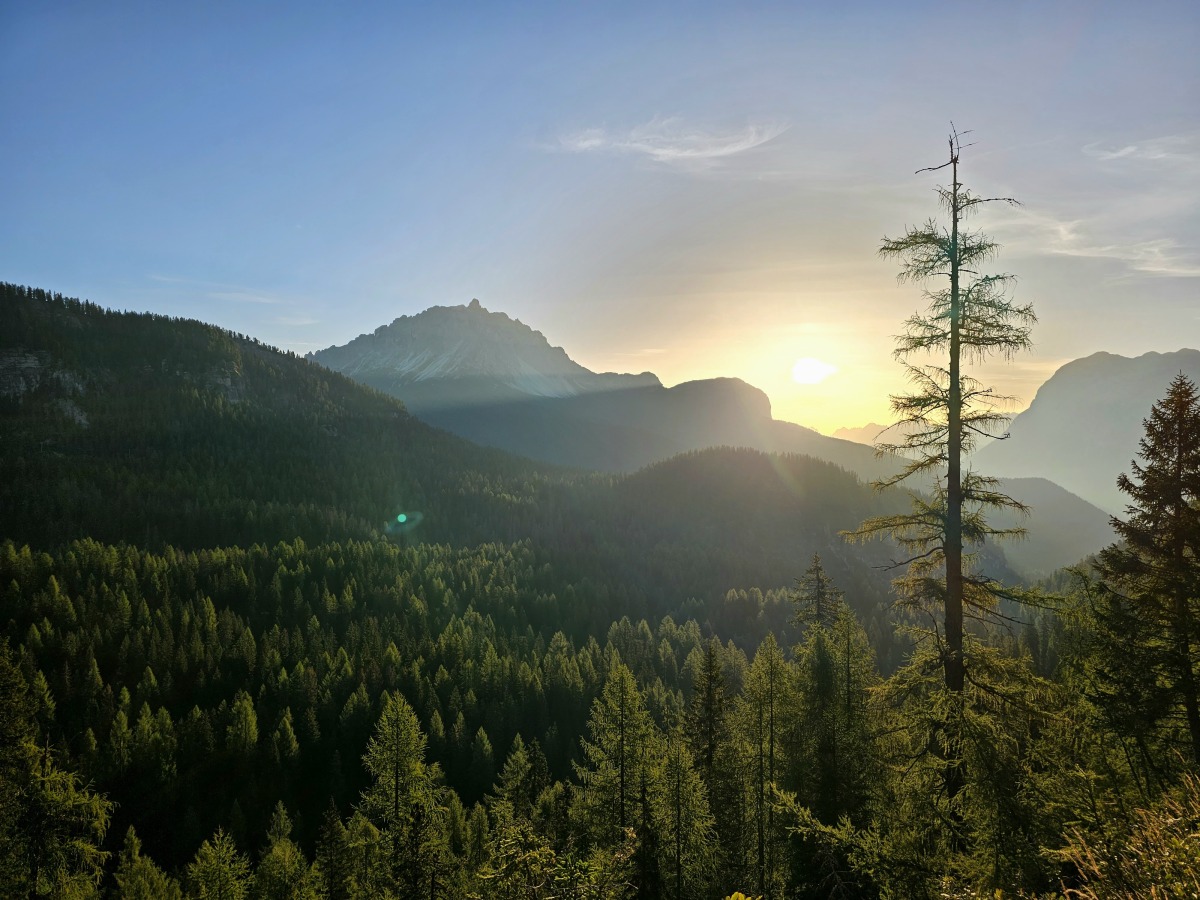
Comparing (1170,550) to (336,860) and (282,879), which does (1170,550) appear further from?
(282,879)

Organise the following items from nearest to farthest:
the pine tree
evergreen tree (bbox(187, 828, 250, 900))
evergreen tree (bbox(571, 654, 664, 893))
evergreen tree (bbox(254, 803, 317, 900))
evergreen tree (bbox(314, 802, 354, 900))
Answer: the pine tree → evergreen tree (bbox(571, 654, 664, 893)) → evergreen tree (bbox(314, 802, 354, 900)) → evergreen tree (bbox(187, 828, 250, 900)) → evergreen tree (bbox(254, 803, 317, 900))

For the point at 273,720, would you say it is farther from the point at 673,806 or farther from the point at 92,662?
the point at 673,806

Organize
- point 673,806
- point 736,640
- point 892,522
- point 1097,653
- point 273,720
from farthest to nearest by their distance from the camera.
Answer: point 736,640 → point 273,720 → point 673,806 → point 1097,653 → point 892,522

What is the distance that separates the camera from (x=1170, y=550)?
53.9ft

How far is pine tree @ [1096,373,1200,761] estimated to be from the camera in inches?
628

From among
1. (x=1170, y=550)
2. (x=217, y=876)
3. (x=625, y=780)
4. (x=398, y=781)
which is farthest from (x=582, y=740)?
(x=1170, y=550)

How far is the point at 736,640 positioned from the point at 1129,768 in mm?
139610

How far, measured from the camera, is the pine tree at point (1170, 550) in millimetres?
15953

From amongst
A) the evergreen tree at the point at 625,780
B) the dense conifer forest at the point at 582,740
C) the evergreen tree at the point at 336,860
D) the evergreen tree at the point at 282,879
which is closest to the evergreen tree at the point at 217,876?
the dense conifer forest at the point at 582,740

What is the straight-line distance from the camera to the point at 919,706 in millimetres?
13547

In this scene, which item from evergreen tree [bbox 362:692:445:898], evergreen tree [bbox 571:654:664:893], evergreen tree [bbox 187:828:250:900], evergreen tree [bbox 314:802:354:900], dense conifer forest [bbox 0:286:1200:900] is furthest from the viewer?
evergreen tree [bbox 187:828:250:900]

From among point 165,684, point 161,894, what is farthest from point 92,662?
point 161,894

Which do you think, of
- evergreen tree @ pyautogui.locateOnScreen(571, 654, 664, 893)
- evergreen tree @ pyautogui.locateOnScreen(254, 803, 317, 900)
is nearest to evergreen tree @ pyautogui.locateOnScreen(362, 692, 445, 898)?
evergreen tree @ pyautogui.locateOnScreen(571, 654, 664, 893)

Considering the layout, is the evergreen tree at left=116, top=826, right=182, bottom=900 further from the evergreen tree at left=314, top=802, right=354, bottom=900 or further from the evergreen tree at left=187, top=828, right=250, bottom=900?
the evergreen tree at left=314, top=802, right=354, bottom=900
